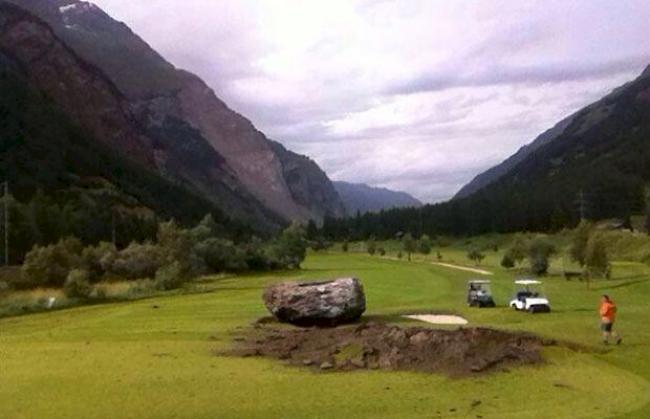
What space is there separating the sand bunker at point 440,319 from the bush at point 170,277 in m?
43.1

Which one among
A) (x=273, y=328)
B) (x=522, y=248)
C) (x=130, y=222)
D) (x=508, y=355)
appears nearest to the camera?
(x=508, y=355)

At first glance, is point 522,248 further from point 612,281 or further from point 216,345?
point 216,345

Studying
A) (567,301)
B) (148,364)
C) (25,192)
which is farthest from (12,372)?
(25,192)

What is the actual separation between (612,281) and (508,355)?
5104 cm

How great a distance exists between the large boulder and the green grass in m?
2.92

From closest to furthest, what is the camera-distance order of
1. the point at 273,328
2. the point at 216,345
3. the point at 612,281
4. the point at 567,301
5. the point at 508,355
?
the point at 508,355 < the point at 216,345 < the point at 273,328 < the point at 567,301 < the point at 612,281

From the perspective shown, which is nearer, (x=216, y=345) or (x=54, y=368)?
(x=54, y=368)

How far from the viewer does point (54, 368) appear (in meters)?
38.6

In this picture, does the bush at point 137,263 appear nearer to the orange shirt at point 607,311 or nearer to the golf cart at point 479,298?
the golf cart at point 479,298

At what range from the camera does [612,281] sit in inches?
3344

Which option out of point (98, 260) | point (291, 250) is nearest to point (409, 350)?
point (98, 260)

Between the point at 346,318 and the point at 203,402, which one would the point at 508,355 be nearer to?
the point at 203,402

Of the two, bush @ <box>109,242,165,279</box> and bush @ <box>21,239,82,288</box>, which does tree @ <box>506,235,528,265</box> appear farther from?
bush @ <box>21,239,82,288</box>

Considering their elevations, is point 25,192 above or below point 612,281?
above
